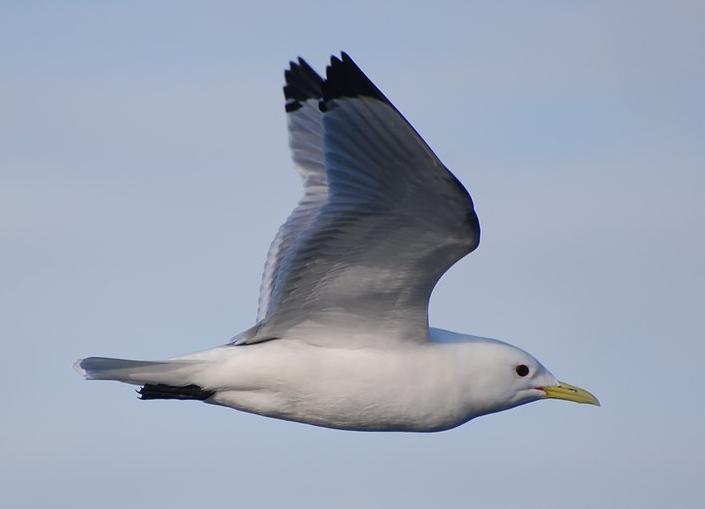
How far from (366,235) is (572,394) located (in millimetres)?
2208

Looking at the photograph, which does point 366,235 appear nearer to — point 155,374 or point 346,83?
point 346,83

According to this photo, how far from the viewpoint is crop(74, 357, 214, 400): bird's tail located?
34.2 feet

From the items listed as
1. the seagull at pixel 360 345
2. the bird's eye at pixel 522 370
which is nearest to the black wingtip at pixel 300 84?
the seagull at pixel 360 345

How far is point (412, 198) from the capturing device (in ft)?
31.9

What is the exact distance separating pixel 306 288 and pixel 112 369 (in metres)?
1.41

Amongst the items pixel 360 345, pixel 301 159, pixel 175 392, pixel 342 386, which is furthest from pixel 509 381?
pixel 301 159

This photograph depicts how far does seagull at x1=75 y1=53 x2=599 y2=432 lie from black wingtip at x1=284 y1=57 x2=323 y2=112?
201 centimetres

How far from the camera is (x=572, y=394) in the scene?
11.3m

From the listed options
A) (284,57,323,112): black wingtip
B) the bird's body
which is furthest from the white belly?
(284,57,323,112): black wingtip

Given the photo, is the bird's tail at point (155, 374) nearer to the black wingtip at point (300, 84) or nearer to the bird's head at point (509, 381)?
the bird's head at point (509, 381)

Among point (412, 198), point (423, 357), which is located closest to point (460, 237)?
point (412, 198)

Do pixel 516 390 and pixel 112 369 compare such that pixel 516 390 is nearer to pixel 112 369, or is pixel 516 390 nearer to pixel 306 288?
pixel 306 288

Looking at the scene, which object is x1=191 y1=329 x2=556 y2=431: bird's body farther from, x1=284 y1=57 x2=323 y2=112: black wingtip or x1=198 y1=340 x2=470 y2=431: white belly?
x1=284 y1=57 x2=323 y2=112: black wingtip

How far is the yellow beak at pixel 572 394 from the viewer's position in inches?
442
